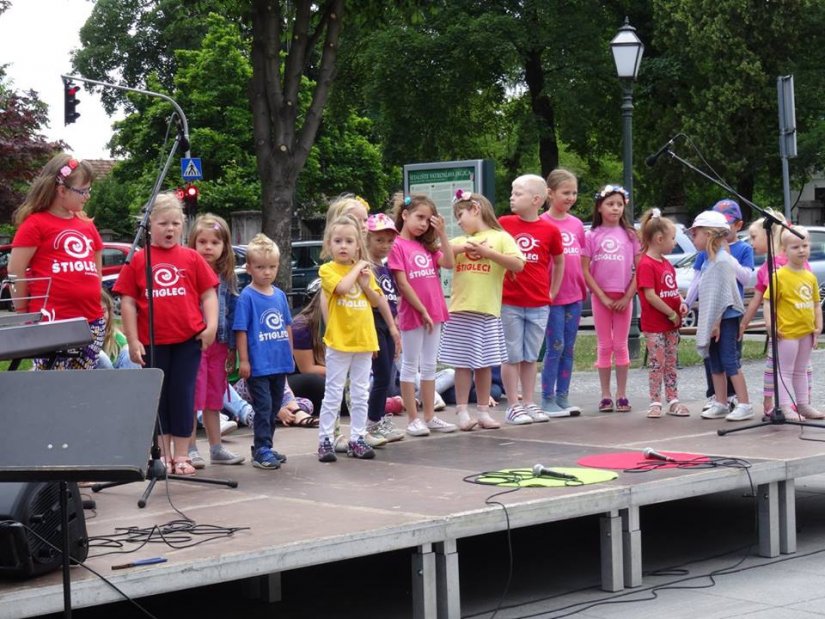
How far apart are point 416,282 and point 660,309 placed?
201 centimetres

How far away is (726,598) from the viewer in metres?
5.62

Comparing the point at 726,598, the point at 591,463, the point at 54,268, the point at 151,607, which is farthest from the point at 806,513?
the point at 54,268

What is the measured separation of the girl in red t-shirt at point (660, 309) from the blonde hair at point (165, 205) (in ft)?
11.9

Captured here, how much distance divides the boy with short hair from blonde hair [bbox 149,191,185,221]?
8.70 feet

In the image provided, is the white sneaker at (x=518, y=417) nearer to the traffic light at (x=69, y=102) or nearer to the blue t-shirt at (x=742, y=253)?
the blue t-shirt at (x=742, y=253)

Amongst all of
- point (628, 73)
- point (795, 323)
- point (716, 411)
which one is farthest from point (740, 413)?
point (628, 73)

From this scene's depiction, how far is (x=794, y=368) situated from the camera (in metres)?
8.49

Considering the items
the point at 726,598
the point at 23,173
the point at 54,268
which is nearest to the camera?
the point at 726,598

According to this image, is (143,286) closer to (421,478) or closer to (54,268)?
(54,268)

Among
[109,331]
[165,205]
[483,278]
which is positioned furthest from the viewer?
[483,278]

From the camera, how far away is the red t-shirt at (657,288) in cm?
905

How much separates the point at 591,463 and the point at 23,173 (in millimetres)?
25838

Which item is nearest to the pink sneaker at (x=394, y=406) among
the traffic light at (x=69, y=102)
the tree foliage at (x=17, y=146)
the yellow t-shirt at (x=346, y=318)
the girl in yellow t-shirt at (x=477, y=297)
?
the girl in yellow t-shirt at (x=477, y=297)

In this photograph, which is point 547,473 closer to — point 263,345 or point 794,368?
point 263,345
